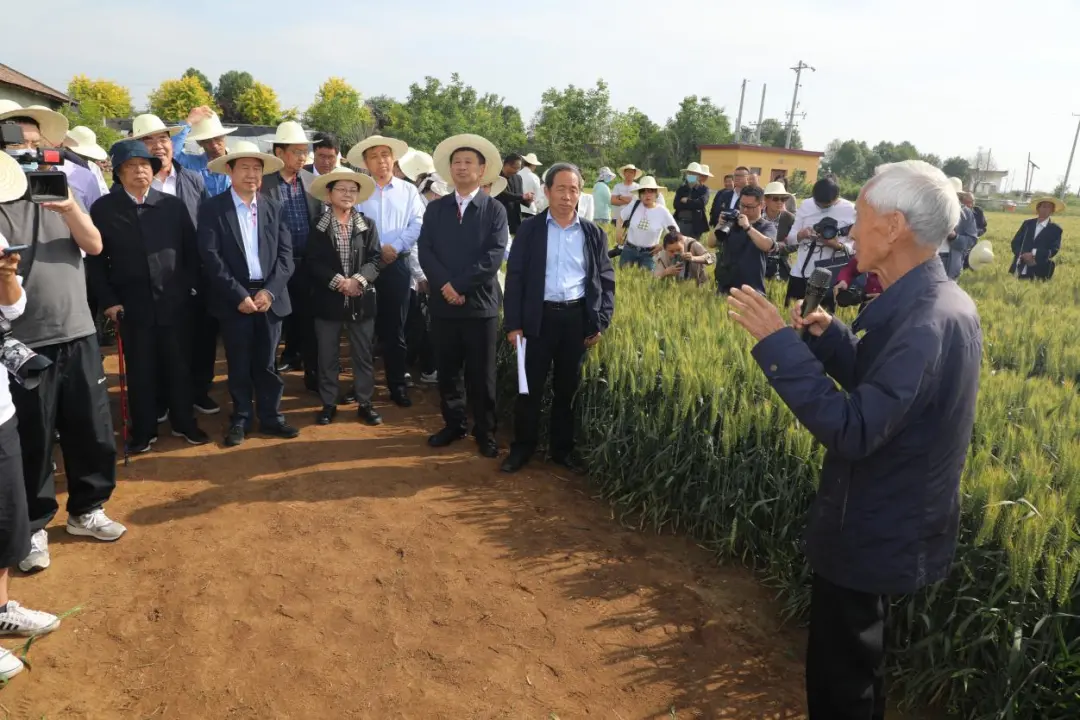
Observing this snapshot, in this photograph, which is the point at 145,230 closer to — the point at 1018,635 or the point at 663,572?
the point at 663,572

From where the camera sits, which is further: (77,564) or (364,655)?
(77,564)

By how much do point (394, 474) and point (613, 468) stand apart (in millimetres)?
1412

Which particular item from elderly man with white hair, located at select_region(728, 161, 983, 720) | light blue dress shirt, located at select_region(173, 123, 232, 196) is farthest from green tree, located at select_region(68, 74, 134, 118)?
elderly man with white hair, located at select_region(728, 161, 983, 720)

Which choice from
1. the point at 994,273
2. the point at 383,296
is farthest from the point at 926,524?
the point at 994,273

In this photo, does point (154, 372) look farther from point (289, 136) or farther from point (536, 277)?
point (536, 277)

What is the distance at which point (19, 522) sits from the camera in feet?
8.63

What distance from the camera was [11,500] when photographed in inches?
102

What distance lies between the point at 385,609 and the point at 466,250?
246 centimetres

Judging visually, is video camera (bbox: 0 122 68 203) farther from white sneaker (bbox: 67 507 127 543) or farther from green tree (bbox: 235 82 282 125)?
green tree (bbox: 235 82 282 125)

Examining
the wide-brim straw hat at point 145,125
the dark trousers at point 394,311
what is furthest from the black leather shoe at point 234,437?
the wide-brim straw hat at point 145,125

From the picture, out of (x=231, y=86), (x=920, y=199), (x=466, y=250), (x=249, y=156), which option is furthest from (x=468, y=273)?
(x=231, y=86)

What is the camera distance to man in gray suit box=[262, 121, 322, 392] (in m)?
5.48

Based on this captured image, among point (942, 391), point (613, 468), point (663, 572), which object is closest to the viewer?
point (942, 391)

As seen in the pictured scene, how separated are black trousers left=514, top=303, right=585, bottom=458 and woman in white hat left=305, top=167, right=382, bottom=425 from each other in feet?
4.31
